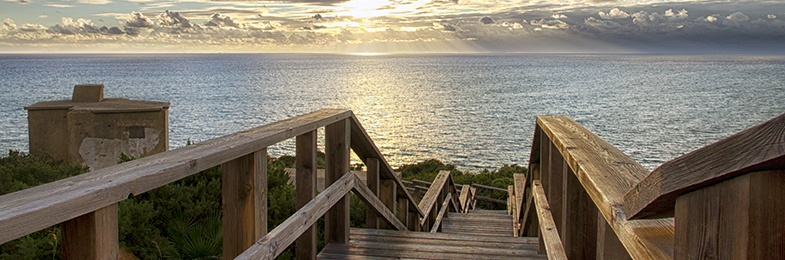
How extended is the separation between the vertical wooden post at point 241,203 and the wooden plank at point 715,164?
1604 mm

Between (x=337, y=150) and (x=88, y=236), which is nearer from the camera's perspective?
(x=88, y=236)

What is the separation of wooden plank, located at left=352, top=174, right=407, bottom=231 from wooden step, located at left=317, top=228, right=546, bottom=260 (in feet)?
0.50

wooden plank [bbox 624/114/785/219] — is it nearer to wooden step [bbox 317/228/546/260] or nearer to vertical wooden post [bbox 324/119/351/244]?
vertical wooden post [bbox 324/119/351/244]

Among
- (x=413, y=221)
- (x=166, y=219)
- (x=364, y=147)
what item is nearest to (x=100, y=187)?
(x=166, y=219)

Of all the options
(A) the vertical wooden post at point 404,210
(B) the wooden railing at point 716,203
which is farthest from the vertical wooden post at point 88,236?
(A) the vertical wooden post at point 404,210

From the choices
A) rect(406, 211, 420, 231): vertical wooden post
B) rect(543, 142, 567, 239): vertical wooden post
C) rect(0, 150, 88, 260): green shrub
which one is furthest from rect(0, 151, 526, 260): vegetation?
rect(543, 142, 567, 239): vertical wooden post

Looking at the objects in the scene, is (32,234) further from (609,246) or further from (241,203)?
(609,246)

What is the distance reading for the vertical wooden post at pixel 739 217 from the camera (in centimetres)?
73

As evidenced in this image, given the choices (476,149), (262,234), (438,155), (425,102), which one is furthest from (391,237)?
(425,102)

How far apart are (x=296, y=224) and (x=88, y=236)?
127cm

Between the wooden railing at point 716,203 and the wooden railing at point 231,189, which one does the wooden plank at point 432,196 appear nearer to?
the wooden railing at point 231,189

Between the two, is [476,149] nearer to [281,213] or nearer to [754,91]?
[281,213]

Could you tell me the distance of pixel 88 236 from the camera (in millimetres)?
1230

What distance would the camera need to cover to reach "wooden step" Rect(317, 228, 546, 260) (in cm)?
357
